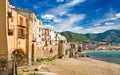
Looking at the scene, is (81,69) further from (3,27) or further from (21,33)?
(3,27)

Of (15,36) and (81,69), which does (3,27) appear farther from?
(81,69)

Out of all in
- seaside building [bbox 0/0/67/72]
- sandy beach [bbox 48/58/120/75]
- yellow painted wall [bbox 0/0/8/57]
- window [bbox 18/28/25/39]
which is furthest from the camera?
sandy beach [bbox 48/58/120/75]

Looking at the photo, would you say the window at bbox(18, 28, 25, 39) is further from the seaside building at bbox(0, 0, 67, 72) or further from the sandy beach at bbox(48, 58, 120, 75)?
the sandy beach at bbox(48, 58, 120, 75)

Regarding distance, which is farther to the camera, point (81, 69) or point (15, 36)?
point (81, 69)

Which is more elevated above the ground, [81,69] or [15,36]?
[15,36]

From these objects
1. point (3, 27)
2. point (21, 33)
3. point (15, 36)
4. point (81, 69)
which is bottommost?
point (81, 69)

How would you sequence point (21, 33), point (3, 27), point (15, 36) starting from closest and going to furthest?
point (3, 27)
point (15, 36)
point (21, 33)

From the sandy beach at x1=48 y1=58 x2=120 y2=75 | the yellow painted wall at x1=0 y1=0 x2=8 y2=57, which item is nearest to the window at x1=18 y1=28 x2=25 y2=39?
the yellow painted wall at x1=0 y1=0 x2=8 y2=57

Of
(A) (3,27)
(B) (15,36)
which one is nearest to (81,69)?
(B) (15,36)

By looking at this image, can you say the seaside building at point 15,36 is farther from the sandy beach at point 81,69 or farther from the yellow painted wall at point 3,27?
the sandy beach at point 81,69

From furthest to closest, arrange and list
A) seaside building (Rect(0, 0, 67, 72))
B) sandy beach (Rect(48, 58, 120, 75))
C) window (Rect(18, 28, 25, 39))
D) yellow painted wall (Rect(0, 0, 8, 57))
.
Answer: sandy beach (Rect(48, 58, 120, 75)) < window (Rect(18, 28, 25, 39)) < seaside building (Rect(0, 0, 67, 72)) < yellow painted wall (Rect(0, 0, 8, 57))

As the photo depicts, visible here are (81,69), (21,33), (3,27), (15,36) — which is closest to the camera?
(3,27)

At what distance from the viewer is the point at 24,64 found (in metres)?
36.1

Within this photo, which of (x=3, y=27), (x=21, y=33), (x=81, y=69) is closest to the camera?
(x=3, y=27)
